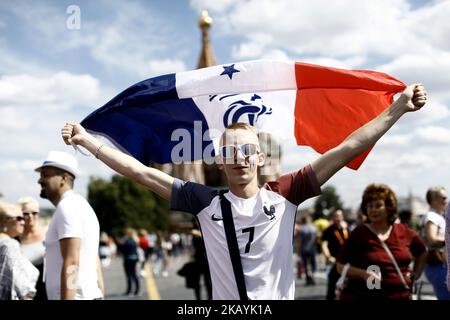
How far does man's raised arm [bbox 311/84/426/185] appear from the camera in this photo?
273 cm

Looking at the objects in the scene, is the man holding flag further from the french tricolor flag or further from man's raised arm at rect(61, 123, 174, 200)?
the french tricolor flag

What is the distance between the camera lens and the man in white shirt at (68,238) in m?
3.89

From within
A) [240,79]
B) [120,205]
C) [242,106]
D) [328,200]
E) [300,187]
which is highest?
[328,200]

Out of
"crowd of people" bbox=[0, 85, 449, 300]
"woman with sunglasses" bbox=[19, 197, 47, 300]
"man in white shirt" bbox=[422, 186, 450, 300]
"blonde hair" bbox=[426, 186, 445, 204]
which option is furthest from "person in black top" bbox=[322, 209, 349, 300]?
"woman with sunglasses" bbox=[19, 197, 47, 300]

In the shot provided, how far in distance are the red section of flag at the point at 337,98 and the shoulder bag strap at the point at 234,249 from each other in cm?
142

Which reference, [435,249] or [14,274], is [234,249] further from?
[435,249]

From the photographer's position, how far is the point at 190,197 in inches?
113

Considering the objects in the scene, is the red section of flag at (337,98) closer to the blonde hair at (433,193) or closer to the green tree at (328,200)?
the blonde hair at (433,193)

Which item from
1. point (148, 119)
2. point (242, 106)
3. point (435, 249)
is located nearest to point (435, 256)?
point (435, 249)

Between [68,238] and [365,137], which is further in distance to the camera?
[68,238]

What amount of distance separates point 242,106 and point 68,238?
1.37m

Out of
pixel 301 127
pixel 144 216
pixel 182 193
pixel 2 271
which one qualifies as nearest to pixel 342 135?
pixel 301 127

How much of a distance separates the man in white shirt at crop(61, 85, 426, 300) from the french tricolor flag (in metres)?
1.16

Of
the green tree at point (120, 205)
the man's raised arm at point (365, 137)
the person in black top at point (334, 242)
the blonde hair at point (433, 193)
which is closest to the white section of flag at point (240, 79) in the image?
the man's raised arm at point (365, 137)
